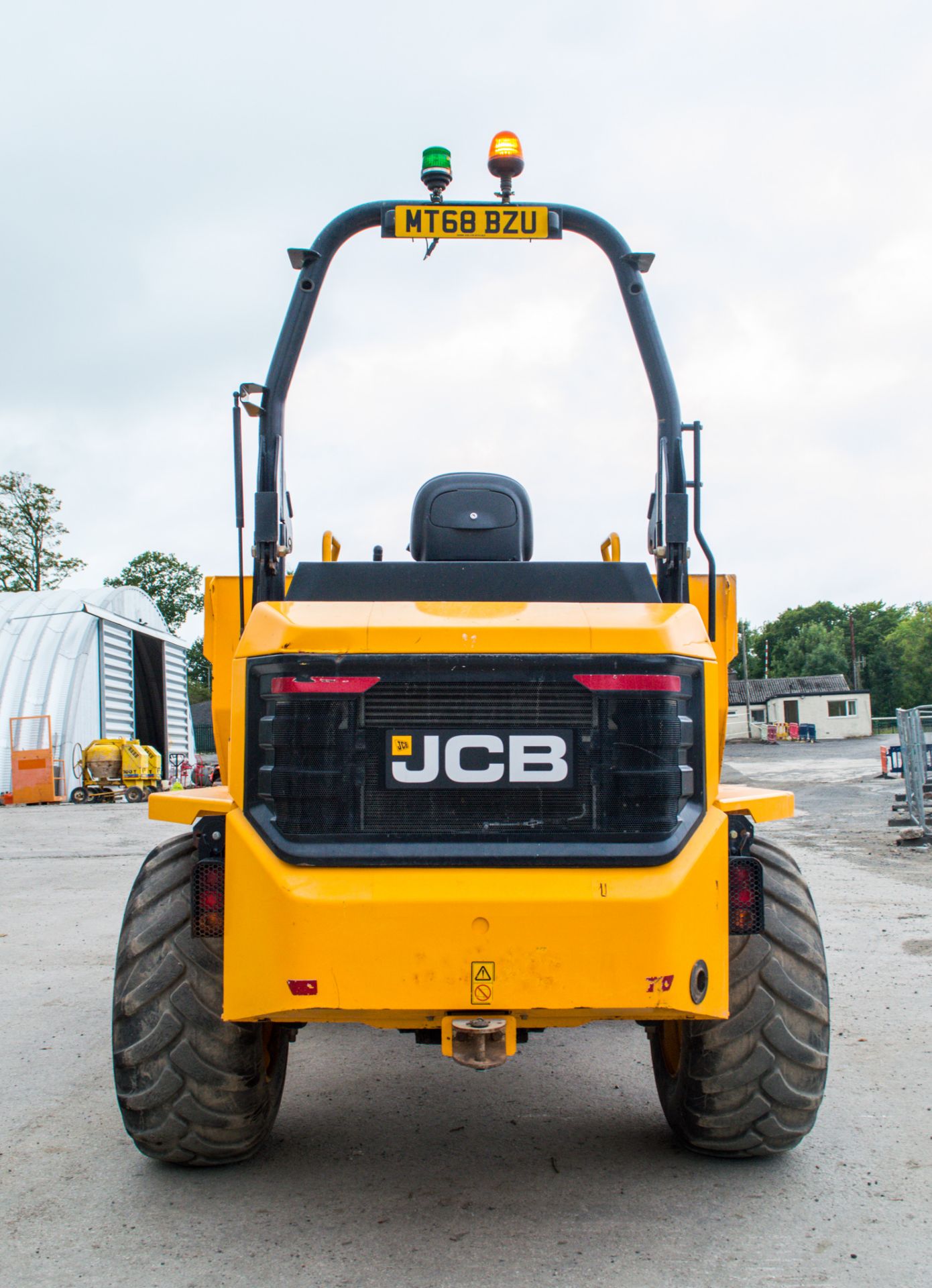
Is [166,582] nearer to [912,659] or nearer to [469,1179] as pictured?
[912,659]

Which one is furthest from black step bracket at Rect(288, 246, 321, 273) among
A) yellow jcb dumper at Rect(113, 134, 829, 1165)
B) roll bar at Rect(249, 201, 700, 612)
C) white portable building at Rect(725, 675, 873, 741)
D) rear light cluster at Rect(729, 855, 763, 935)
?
white portable building at Rect(725, 675, 873, 741)

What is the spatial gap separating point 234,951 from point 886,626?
4497 inches

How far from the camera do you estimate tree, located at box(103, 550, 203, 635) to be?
88.5m

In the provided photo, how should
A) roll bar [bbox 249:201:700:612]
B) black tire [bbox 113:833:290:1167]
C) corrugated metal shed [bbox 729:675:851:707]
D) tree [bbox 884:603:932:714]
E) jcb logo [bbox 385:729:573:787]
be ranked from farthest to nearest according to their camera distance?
tree [bbox 884:603:932:714], corrugated metal shed [bbox 729:675:851:707], roll bar [bbox 249:201:700:612], black tire [bbox 113:833:290:1167], jcb logo [bbox 385:729:573:787]

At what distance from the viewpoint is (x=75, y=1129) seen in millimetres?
4145

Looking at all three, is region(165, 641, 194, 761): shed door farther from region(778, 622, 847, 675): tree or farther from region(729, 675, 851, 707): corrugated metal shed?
region(778, 622, 847, 675): tree

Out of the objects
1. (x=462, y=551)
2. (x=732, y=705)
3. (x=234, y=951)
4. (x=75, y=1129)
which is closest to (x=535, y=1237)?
(x=234, y=951)

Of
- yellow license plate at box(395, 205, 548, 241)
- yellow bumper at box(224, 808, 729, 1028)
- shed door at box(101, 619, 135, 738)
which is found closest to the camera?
yellow bumper at box(224, 808, 729, 1028)

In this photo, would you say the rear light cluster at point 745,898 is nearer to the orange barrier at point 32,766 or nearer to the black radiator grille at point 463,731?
the black radiator grille at point 463,731

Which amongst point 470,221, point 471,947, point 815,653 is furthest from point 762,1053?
point 815,653

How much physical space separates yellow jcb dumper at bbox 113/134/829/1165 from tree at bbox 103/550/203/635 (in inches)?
3425

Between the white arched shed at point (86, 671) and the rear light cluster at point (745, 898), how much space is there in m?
23.9

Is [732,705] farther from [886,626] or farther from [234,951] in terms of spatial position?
[234,951]

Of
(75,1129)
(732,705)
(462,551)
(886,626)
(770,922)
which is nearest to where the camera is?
(770,922)
